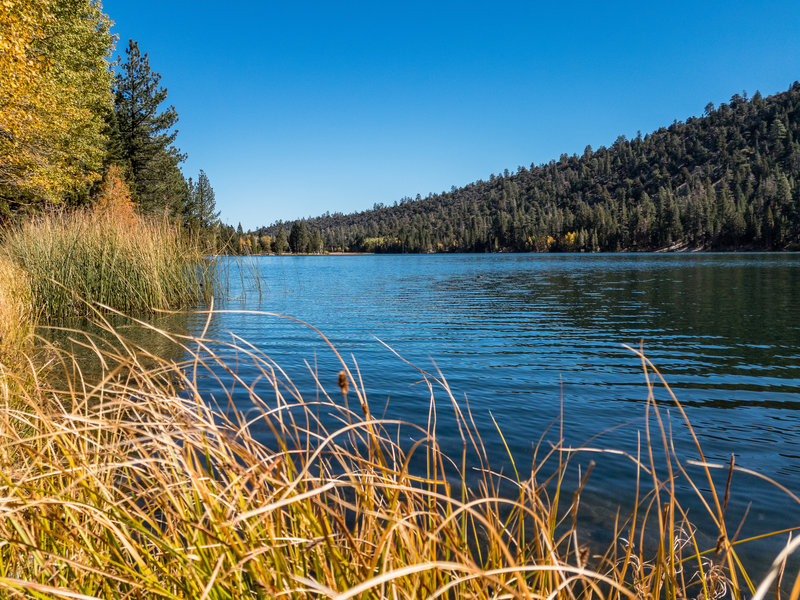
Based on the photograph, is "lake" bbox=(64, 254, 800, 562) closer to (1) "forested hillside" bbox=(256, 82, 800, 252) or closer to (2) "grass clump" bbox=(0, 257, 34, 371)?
(2) "grass clump" bbox=(0, 257, 34, 371)

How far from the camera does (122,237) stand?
1163 centimetres

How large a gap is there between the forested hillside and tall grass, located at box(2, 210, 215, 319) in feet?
259

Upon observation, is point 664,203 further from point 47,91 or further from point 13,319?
point 13,319

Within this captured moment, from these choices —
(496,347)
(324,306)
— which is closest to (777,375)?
(496,347)

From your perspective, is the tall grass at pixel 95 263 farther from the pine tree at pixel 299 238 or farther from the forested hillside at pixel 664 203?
the pine tree at pixel 299 238

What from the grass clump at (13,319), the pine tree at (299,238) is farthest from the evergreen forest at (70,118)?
the pine tree at (299,238)

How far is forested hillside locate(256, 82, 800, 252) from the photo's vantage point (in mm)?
97312

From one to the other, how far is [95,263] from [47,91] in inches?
272

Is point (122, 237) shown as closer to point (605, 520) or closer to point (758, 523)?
point (605, 520)

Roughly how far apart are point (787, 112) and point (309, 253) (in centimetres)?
16559

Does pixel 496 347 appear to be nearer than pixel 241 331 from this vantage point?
Yes

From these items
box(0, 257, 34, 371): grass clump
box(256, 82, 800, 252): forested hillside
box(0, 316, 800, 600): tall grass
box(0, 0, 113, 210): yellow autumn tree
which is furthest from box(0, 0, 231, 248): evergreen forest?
box(256, 82, 800, 252): forested hillside

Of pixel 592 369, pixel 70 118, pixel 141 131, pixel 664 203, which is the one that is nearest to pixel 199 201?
pixel 141 131

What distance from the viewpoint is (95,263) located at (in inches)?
439
